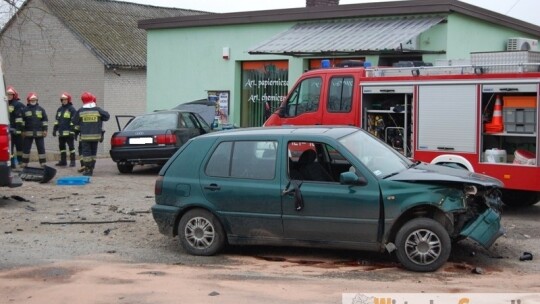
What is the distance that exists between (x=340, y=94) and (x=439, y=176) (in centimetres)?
545

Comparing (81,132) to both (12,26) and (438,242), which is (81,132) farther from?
(12,26)

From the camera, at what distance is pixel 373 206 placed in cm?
797

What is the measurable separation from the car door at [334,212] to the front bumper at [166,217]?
1421 millimetres

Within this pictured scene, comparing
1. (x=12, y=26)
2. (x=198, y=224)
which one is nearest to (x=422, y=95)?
(x=198, y=224)

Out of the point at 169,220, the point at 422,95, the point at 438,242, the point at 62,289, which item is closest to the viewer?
the point at 62,289

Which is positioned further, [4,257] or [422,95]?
[422,95]

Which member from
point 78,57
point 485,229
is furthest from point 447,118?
point 78,57

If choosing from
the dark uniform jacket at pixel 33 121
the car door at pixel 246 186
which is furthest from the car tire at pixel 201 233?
the dark uniform jacket at pixel 33 121

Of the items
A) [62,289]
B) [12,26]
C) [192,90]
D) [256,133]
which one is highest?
[12,26]

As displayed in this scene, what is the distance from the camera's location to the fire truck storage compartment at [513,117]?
428 inches

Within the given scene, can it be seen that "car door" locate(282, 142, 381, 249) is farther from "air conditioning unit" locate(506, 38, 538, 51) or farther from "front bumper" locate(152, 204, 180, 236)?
"air conditioning unit" locate(506, 38, 538, 51)

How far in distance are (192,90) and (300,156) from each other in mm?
14851

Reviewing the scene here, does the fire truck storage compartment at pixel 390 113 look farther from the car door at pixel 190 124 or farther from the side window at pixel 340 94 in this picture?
the car door at pixel 190 124

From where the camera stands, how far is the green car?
789cm
